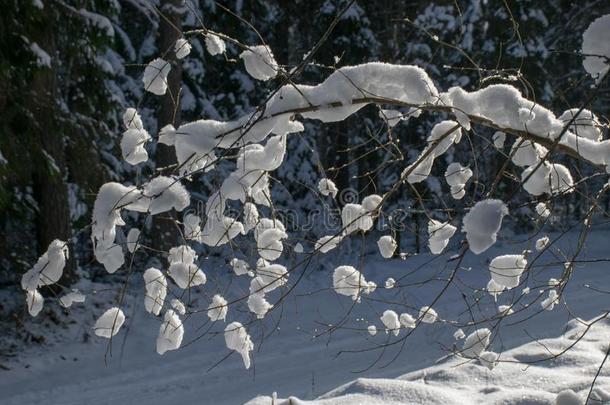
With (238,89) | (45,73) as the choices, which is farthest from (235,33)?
(45,73)

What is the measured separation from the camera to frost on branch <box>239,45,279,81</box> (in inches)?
107

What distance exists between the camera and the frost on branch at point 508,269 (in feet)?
10.0

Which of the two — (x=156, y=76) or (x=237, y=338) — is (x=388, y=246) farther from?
(x=156, y=76)

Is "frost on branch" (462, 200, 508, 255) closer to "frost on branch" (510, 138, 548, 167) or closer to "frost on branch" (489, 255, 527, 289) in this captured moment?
"frost on branch" (510, 138, 548, 167)

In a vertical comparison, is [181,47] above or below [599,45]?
above

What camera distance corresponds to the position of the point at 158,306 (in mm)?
3223

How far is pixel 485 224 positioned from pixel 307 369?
17.9ft

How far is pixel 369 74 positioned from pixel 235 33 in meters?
11.7

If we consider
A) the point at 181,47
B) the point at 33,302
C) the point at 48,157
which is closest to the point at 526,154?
the point at 181,47

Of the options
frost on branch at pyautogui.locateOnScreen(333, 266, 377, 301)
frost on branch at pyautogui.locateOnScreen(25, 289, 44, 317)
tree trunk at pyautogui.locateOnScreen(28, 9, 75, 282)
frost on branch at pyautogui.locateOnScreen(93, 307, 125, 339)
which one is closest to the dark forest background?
tree trunk at pyautogui.locateOnScreen(28, 9, 75, 282)

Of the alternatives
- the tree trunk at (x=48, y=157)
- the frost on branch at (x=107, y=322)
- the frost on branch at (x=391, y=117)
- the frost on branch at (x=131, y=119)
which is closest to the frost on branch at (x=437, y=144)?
the frost on branch at (x=391, y=117)

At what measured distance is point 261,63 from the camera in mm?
2756

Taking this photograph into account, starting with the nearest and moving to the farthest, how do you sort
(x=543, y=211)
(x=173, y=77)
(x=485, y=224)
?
(x=485, y=224), (x=543, y=211), (x=173, y=77)

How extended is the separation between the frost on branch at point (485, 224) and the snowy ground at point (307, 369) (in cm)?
235
